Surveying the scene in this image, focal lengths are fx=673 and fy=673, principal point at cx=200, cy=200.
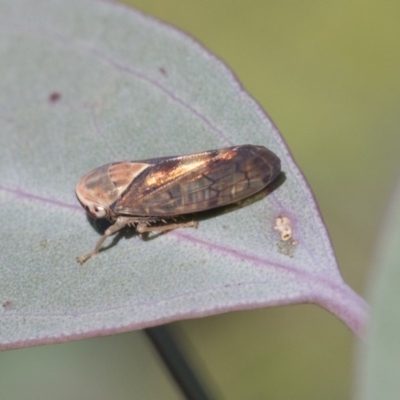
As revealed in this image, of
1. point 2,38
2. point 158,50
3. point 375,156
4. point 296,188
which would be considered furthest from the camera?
point 375,156

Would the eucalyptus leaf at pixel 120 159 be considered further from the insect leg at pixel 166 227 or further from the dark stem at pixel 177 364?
the dark stem at pixel 177 364

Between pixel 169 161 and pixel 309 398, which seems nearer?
pixel 169 161

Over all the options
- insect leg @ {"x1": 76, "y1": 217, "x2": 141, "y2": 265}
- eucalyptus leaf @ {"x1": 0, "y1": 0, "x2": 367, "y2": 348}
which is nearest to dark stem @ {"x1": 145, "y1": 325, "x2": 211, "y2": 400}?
eucalyptus leaf @ {"x1": 0, "y1": 0, "x2": 367, "y2": 348}

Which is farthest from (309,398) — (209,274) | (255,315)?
(209,274)

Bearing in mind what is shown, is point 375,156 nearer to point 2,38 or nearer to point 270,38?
point 270,38

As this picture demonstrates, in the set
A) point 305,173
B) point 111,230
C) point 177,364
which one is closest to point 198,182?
point 111,230

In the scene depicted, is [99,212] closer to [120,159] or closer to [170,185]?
[120,159]
